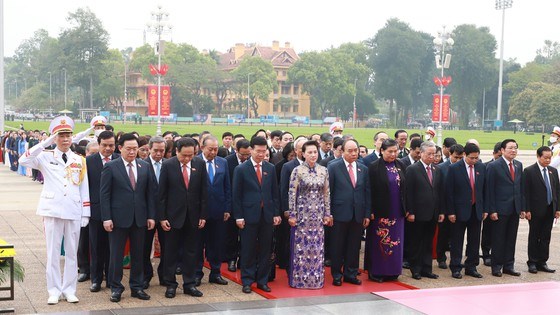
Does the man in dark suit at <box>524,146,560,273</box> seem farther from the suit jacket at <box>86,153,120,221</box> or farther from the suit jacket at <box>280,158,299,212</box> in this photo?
the suit jacket at <box>86,153,120,221</box>

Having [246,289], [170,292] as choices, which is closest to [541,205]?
[246,289]

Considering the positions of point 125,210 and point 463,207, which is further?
point 463,207

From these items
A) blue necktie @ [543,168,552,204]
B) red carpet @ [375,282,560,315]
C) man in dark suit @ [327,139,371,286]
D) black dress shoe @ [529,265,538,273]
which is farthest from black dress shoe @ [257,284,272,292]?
blue necktie @ [543,168,552,204]

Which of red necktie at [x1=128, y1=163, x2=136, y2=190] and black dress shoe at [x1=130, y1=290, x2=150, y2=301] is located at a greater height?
red necktie at [x1=128, y1=163, x2=136, y2=190]

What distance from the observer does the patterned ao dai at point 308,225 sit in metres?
7.50

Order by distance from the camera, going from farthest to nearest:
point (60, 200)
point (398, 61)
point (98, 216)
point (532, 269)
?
point (398, 61) → point (532, 269) → point (98, 216) → point (60, 200)

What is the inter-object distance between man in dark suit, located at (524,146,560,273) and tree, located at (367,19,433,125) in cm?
8540

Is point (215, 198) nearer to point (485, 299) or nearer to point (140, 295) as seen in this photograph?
point (140, 295)

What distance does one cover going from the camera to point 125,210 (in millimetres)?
6852

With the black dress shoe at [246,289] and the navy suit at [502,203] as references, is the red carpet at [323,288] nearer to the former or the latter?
the black dress shoe at [246,289]

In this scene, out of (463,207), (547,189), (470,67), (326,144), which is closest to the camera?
(463,207)

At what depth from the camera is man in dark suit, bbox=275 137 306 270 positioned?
785 cm

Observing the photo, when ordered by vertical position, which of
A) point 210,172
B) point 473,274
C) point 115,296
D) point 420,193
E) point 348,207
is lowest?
point 473,274

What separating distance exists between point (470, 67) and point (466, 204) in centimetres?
8607
